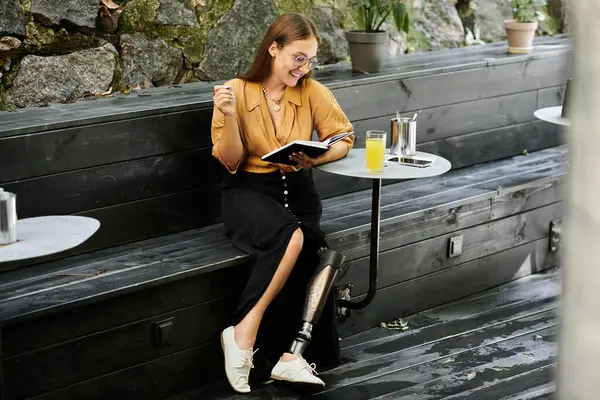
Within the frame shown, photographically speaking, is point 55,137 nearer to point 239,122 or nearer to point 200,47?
point 239,122

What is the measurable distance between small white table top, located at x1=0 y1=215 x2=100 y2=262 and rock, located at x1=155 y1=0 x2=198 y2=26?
1.72 metres

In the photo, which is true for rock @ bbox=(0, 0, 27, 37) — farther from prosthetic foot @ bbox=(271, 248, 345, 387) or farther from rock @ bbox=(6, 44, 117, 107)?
prosthetic foot @ bbox=(271, 248, 345, 387)

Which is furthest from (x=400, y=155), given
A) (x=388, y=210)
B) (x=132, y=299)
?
(x=132, y=299)

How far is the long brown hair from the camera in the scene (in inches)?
126

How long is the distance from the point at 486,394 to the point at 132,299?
4.18 feet

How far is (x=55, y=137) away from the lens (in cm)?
313

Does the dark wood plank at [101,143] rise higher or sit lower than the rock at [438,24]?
lower

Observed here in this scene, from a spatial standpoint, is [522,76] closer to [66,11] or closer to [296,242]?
[296,242]

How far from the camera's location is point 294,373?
3064 mm

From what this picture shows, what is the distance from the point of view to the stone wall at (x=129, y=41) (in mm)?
3584

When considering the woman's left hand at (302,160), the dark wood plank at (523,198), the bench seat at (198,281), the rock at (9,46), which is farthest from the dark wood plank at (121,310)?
the dark wood plank at (523,198)

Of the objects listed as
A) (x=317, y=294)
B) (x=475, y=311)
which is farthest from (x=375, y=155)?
(x=475, y=311)

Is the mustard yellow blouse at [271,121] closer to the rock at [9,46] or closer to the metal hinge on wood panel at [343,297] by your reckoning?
the metal hinge on wood panel at [343,297]

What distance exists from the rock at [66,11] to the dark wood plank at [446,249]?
1.49 metres
